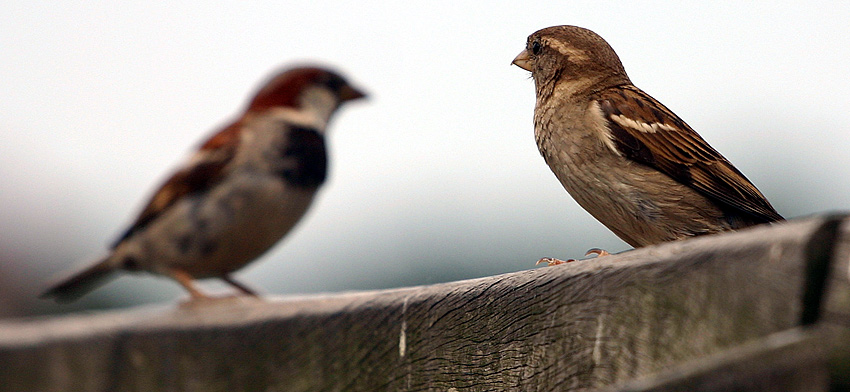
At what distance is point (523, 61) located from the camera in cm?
323

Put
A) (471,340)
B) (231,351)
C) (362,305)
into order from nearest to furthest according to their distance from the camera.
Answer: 1. (471,340)
2. (362,305)
3. (231,351)

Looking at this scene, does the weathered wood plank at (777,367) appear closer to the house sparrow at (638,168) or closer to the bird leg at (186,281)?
the house sparrow at (638,168)

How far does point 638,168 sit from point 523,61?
801 mm

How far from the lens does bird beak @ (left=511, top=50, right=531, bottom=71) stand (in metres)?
3.21

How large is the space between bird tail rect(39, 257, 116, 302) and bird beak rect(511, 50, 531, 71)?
80.8 inches

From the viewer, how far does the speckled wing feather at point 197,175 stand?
3.95m

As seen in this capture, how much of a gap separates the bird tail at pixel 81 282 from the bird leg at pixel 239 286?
0.49 meters

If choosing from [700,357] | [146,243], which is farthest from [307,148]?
[700,357]

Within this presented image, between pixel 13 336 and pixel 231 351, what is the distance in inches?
26.4

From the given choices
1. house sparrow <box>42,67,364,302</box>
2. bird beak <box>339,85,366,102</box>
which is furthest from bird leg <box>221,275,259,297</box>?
bird beak <box>339,85,366,102</box>

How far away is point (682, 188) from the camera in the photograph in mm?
2543

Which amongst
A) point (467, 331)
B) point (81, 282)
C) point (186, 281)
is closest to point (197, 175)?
point (186, 281)

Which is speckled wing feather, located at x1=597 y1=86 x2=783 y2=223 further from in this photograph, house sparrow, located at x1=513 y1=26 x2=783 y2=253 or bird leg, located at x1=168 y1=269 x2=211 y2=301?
bird leg, located at x1=168 y1=269 x2=211 y2=301

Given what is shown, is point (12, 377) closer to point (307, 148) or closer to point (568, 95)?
point (568, 95)
